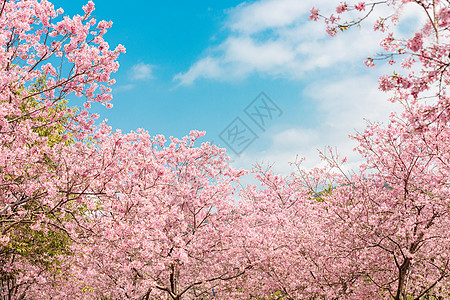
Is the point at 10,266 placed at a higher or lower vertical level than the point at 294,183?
lower

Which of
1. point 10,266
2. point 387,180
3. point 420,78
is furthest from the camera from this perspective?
point 10,266

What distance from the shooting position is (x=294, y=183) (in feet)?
62.9

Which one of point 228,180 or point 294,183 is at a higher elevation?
point 294,183

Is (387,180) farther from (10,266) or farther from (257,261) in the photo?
(10,266)

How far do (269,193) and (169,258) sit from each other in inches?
435

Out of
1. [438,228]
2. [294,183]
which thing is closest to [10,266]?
[294,183]

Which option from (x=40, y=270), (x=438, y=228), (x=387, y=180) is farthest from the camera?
(x=40, y=270)

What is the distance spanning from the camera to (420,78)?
486 cm

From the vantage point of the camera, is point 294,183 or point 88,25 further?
point 294,183

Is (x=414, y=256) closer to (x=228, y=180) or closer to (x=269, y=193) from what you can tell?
(x=228, y=180)

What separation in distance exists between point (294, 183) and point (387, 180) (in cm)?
892

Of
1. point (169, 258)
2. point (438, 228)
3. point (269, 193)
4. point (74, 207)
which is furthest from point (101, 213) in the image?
point (269, 193)

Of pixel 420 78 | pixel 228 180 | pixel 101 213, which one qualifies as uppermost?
pixel 228 180

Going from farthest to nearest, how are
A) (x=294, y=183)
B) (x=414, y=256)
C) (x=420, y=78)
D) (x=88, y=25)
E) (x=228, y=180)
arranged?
(x=294, y=183), (x=228, y=180), (x=414, y=256), (x=88, y=25), (x=420, y=78)
